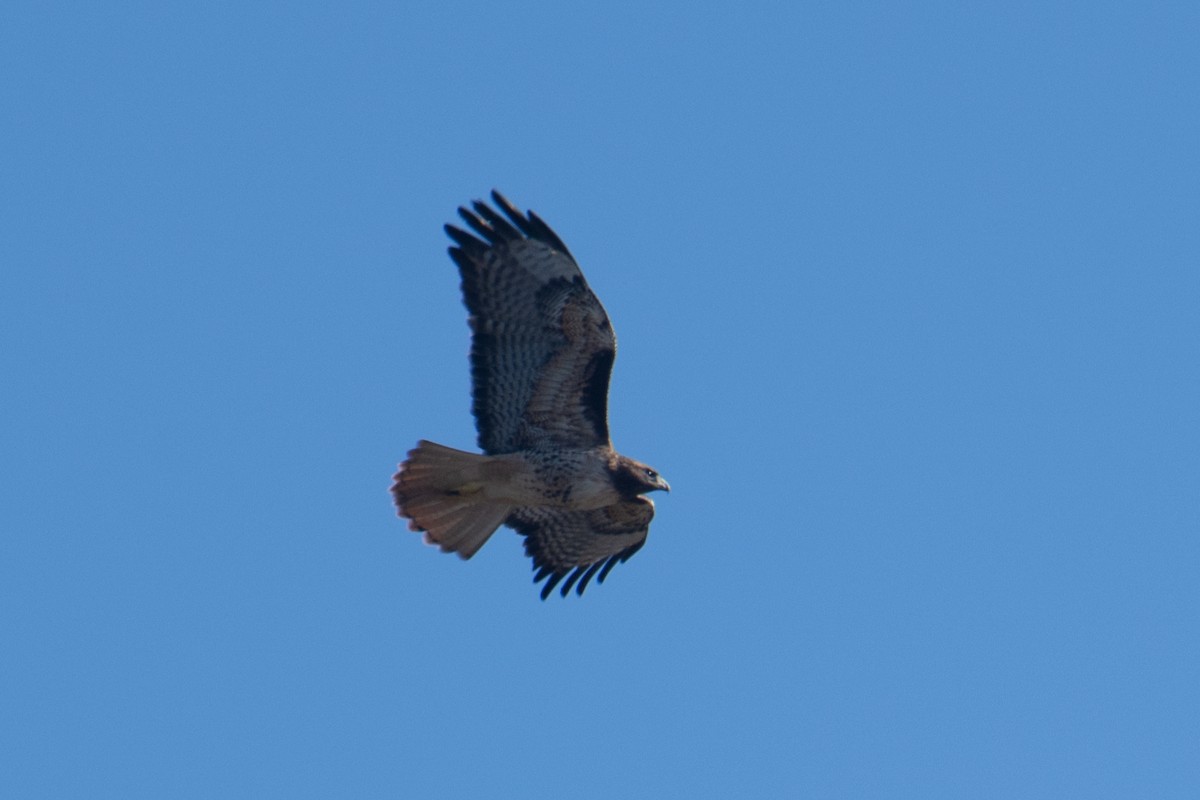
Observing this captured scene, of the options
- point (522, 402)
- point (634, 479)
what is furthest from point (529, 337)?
point (634, 479)

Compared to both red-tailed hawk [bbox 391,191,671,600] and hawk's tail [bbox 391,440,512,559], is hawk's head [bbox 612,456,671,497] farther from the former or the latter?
hawk's tail [bbox 391,440,512,559]

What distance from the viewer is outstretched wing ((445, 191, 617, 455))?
13633 millimetres

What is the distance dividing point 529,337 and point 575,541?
6.24 ft

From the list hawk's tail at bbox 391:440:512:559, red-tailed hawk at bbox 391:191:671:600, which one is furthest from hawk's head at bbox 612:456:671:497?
hawk's tail at bbox 391:440:512:559

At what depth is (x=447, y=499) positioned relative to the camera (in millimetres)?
14102

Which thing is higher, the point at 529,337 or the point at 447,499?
the point at 529,337

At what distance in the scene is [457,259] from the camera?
538 inches

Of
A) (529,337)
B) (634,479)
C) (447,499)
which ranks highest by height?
(529,337)

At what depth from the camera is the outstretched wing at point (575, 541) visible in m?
14.9

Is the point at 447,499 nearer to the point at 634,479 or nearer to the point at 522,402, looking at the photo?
the point at 522,402

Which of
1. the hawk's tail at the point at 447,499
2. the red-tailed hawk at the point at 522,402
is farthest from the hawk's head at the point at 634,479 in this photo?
the hawk's tail at the point at 447,499

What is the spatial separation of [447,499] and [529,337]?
1.24 metres

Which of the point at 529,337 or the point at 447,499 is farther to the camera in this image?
the point at 447,499

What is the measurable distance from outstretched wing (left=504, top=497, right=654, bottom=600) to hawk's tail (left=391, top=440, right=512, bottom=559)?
71cm
